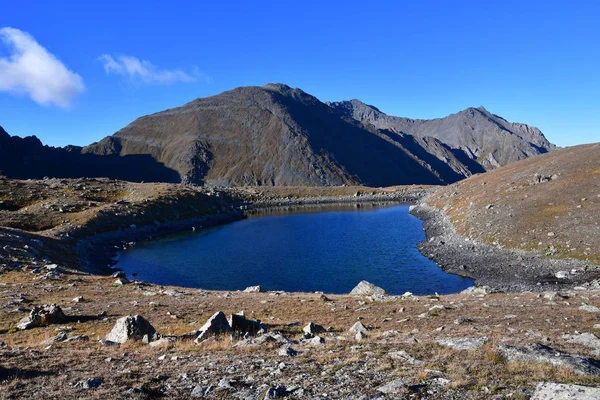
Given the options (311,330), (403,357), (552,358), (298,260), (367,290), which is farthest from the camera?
(298,260)

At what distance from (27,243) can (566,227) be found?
69.2 metres

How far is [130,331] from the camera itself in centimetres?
1662

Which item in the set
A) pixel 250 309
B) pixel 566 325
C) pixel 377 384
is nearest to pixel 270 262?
pixel 250 309

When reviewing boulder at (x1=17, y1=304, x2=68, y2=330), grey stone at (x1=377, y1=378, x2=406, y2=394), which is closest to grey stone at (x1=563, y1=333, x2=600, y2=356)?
grey stone at (x1=377, y1=378, x2=406, y2=394)

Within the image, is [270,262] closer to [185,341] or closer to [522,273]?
[522,273]

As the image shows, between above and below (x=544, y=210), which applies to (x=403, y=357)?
below

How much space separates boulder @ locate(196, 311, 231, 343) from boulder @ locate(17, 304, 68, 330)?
361 inches

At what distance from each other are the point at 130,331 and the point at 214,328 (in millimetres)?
3767

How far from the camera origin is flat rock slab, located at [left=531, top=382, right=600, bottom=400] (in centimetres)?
879

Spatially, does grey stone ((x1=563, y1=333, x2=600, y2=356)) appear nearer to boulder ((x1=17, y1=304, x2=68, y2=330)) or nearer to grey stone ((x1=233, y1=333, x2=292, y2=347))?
grey stone ((x1=233, y1=333, x2=292, y2=347))

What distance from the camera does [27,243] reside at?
4525cm

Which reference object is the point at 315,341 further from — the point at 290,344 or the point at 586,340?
the point at 586,340

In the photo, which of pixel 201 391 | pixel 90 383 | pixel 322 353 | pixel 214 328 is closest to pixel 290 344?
pixel 322 353

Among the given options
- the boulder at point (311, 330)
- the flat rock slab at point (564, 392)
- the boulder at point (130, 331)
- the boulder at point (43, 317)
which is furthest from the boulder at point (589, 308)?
the boulder at point (43, 317)
